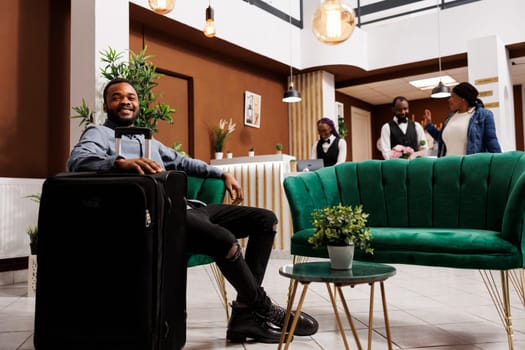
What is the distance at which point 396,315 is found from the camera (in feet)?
8.09

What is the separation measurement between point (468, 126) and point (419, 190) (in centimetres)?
121

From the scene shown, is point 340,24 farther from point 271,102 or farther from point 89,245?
point 271,102

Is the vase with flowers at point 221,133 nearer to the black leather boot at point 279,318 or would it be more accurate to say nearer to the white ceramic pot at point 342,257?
the black leather boot at point 279,318

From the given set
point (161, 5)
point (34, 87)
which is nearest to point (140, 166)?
point (161, 5)

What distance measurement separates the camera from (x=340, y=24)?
367 cm

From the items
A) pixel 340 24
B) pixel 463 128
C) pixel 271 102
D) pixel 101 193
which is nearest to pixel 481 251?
pixel 101 193

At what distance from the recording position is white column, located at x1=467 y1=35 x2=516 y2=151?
6.22 meters

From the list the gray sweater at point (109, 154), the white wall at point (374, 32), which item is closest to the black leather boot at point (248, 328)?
the gray sweater at point (109, 154)

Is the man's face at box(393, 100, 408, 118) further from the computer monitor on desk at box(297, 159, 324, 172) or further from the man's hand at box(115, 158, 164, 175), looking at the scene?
the man's hand at box(115, 158, 164, 175)

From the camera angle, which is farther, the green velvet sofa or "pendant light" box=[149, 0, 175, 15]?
"pendant light" box=[149, 0, 175, 15]

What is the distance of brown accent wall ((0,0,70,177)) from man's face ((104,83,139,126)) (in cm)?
231

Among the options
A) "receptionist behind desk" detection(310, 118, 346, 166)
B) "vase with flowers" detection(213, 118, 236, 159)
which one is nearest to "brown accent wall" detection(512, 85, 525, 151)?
"receptionist behind desk" detection(310, 118, 346, 166)

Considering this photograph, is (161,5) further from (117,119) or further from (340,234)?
(340,234)

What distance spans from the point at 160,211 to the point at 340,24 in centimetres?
269
